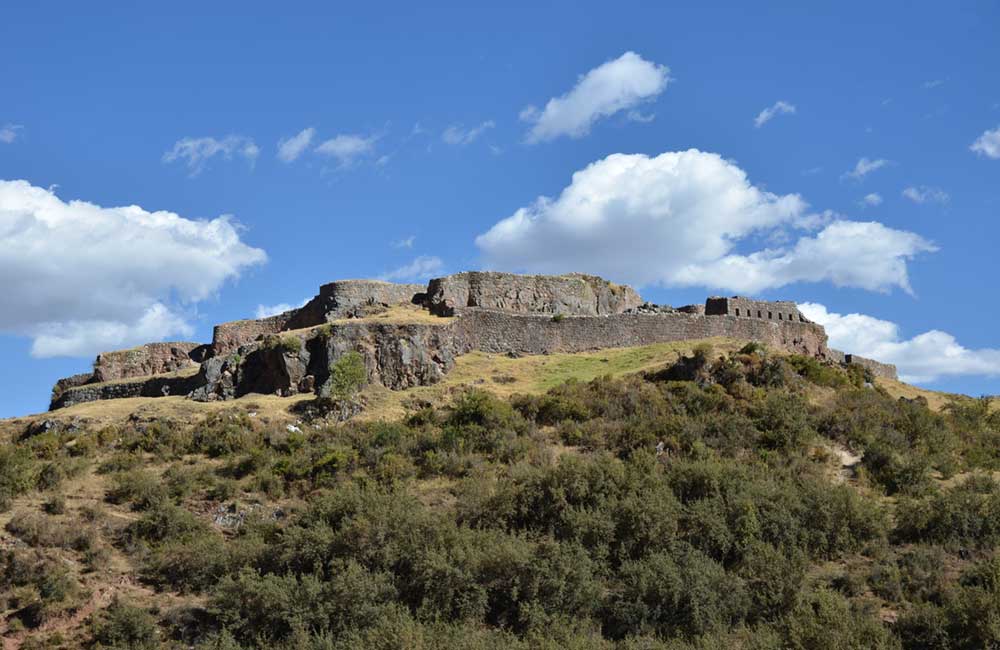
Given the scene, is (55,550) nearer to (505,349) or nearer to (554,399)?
(554,399)

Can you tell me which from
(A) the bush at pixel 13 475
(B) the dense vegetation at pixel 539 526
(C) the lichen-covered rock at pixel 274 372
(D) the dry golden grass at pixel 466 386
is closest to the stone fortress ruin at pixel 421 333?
(C) the lichen-covered rock at pixel 274 372

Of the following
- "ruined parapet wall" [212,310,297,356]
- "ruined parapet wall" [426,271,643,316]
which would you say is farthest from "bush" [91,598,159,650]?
"ruined parapet wall" [212,310,297,356]

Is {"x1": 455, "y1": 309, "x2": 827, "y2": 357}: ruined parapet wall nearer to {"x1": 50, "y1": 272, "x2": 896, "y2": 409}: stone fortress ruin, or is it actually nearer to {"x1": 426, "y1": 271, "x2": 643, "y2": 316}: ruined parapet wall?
{"x1": 50, "y1": 272, "x2": 896, "y2": 409}: stone fortress ruin

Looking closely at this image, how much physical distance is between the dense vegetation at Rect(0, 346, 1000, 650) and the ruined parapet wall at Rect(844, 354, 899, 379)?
7700mm

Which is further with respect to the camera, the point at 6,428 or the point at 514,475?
the point at 6,428

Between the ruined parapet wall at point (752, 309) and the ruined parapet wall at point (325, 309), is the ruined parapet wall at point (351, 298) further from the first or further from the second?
the ruined parapet wall at point (752, 309)

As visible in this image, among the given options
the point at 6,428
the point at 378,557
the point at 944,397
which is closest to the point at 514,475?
the point at 378,557

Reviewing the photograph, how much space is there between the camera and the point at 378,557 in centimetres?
2334

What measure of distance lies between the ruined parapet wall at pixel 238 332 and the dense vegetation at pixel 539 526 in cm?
1088

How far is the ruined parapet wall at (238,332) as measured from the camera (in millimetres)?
41562

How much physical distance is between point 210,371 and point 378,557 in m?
14.0

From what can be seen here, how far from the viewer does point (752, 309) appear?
41656 millimetres

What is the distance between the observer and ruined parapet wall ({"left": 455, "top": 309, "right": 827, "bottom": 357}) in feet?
125

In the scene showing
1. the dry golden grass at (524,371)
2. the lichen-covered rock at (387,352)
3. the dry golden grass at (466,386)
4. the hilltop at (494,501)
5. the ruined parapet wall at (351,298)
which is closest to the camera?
the hilltop at (494,501)
